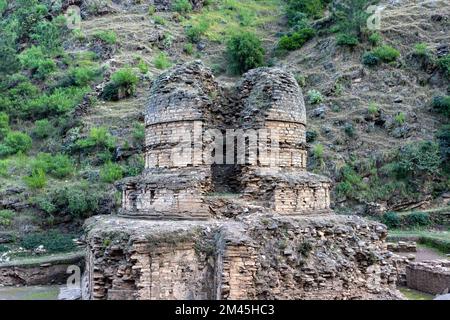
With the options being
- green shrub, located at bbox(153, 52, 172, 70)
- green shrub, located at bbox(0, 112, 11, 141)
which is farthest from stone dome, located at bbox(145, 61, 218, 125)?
green shrub, located at bbox(153, 52, 172, 70)

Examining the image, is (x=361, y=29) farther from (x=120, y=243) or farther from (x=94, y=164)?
(x=120, y=243)

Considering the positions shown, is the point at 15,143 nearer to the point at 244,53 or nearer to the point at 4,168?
the point at 4,168

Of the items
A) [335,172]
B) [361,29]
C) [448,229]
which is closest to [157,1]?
[361,29]

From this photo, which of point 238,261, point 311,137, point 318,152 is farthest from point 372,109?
point 238,261

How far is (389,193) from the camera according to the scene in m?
24.1

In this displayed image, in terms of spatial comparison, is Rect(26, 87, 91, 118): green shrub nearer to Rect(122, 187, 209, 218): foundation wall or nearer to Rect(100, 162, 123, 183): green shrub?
Rect(100, 162, 123, 183): green shrub

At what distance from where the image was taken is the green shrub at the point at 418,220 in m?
22.0

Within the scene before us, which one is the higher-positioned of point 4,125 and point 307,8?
point 307,8

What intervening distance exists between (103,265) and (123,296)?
0.77 meters

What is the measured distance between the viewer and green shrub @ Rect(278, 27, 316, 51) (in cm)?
3838

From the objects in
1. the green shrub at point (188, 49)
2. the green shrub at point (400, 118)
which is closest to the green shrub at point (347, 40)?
the green shrub at point (400, 118)

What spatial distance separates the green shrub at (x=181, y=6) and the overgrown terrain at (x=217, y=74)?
0.36ft

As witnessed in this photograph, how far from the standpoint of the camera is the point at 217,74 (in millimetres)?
38125

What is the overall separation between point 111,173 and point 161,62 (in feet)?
47.0
